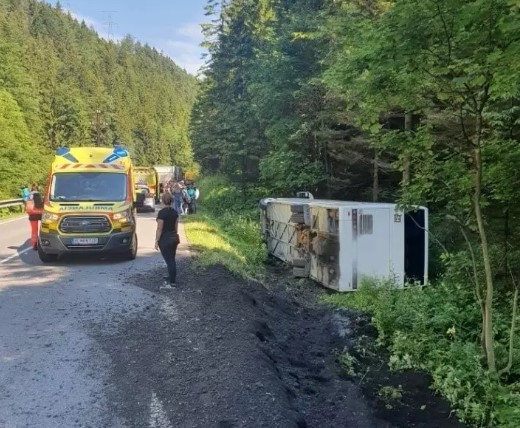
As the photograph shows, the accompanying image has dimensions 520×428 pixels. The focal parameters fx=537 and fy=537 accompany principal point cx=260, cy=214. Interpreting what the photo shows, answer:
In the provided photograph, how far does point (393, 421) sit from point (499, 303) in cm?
377

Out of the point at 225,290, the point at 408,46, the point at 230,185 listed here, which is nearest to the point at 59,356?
the point at 225,290

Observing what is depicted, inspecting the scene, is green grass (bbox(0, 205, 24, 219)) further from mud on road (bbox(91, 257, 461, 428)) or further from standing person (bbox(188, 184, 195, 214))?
mud on road (bbox(91, 257, 461, 428))

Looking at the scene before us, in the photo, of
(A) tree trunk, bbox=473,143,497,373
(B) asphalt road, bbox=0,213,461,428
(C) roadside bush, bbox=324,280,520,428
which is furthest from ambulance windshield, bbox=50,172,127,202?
(A) tree trunk, bbox=473,143,497,373

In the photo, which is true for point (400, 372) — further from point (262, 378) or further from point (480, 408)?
point (262, 378)

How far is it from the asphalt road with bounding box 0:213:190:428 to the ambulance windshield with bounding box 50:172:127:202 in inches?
64.5

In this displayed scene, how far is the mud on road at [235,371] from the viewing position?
5.14 metres

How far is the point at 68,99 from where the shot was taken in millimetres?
74812

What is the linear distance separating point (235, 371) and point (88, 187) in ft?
30.1

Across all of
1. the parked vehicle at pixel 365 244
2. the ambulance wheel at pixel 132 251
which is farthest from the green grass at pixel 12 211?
the parked vehicle at pixel 365 244

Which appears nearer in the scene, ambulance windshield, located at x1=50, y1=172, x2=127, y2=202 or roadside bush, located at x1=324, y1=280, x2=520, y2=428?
roadside bush, located at x1=324, y1=280, x2=520, y2=428

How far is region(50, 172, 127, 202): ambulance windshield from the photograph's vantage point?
13484mm

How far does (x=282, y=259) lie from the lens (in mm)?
17406

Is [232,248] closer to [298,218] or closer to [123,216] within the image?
[298,218]

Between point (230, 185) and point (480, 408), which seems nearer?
point (480, 408)
